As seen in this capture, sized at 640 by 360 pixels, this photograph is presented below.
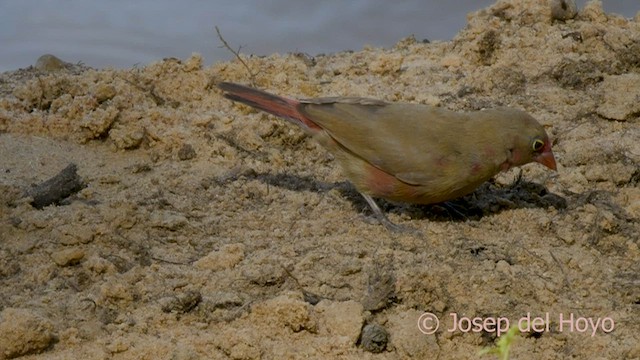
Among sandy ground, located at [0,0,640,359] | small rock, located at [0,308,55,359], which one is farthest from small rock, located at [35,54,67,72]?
small rock, located at [0,308,55,359]

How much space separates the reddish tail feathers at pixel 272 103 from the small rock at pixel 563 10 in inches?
104

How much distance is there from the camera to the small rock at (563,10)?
7840mm

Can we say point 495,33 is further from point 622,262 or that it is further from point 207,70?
point 622,262

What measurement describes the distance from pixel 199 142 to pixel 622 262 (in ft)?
8.24

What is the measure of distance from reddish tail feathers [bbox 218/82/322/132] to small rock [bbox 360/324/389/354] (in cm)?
177

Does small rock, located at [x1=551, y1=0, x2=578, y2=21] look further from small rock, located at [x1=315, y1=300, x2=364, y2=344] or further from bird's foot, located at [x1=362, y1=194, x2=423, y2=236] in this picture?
small rock, located at [x1=315, y1=300, x2=364, y2=344]

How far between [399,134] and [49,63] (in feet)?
11.1

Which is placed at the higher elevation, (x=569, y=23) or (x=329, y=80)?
(x=569, y=23)

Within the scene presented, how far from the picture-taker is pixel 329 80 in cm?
752

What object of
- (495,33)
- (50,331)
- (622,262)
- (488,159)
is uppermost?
(495,33)

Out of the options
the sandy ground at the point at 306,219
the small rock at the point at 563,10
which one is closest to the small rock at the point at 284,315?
the sandy ground at the point at 306,219

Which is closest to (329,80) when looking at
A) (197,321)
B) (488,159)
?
(488,159)

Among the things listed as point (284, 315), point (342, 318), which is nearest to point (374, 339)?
point (342, 318)

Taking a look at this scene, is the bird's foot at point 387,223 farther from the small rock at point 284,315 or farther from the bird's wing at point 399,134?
the small rock at point 284,315
